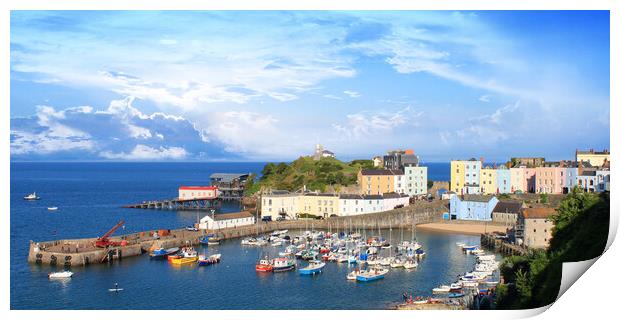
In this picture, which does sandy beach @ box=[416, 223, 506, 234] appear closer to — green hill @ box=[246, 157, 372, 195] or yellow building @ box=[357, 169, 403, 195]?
yellow building @ box=[357, 169, 403, 195]

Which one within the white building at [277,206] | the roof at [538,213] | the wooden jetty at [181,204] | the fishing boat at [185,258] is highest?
the roof at [538,213]

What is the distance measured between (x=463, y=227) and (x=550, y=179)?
620 centimetres

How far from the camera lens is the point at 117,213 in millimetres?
25484

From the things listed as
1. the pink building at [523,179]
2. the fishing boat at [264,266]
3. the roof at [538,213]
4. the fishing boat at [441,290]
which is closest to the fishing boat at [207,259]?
the fishing boat at [264,266]

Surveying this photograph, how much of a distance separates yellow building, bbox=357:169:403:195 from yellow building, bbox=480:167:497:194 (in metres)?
2.94

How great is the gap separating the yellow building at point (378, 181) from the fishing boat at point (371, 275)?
11.9 metres

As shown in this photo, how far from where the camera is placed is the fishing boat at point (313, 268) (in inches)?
517

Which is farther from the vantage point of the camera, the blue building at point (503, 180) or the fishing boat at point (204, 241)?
the blue building at point (503, 180)

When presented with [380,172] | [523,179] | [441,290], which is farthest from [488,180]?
[441,290]

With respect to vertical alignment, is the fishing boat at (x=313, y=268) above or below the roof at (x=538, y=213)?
below

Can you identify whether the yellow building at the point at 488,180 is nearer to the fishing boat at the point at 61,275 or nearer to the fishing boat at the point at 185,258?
the fishing boat at the point at 185,258

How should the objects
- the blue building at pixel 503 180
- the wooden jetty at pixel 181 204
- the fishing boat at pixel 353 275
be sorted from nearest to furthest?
the fishing boat at pixel 353 275
the blue building at pixel 503 180
the wooden jetty at pixel 181 204

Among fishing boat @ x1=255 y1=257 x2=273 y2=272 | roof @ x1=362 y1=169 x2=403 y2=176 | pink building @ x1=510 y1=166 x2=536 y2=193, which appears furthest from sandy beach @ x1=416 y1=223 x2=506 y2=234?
fishing boat @ x1=255 y1=257 x2=273 y2=272
